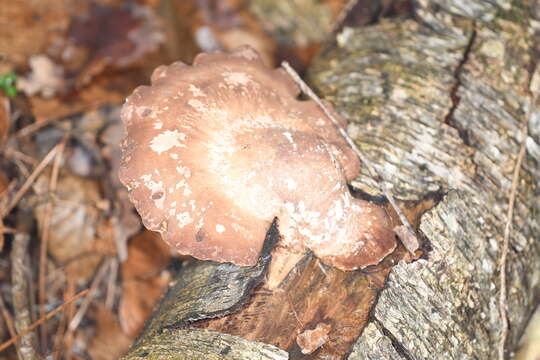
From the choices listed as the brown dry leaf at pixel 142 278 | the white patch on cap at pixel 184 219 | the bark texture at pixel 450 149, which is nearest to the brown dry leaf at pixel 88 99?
the brown dry leaf at pixel 142 278

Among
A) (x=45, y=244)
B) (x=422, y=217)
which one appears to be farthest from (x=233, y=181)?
(x=45, y=244)

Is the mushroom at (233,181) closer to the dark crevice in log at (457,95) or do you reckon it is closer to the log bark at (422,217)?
the log bark at (422,217)

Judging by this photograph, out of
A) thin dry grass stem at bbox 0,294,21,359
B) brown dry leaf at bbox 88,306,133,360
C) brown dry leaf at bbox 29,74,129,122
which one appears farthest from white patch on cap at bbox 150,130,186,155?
brown dry leaf at bbox 29,74,129,122

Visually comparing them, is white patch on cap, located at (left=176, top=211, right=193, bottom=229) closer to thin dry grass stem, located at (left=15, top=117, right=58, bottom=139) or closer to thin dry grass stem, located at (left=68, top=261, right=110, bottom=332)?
thin dry grass stem, located at (left=68, top=261, right=110, bottom=332)

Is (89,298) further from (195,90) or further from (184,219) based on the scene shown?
(195,90)

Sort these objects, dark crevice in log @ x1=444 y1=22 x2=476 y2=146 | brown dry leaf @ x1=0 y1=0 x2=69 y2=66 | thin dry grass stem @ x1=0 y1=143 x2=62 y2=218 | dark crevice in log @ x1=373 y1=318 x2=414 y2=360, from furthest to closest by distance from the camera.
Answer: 1. brown dry leaf @ x1=0 y1=0 x2=69 y2=66
2. thin dry grass stem @ x1=0 y1=143 x2=62 y2=218
3. dark crevice in log @ x1=444 y1=22 x2=476 y2=146
4. dark crevice in log @ x1=373 y1=318 x2=414 y2=360

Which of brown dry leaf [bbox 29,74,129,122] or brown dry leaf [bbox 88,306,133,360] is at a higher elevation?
brown dry leaf [bbox 29,74,129,122]

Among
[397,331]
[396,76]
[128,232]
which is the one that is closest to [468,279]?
[397,331]
